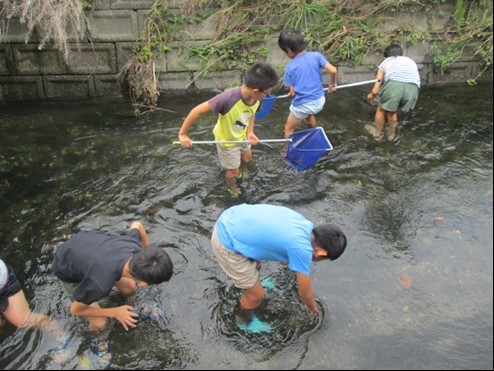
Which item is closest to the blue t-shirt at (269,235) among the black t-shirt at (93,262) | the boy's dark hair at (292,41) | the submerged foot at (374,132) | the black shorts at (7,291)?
the black t-shirt at (93,262)

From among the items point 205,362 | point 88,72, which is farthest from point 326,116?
point 205,362

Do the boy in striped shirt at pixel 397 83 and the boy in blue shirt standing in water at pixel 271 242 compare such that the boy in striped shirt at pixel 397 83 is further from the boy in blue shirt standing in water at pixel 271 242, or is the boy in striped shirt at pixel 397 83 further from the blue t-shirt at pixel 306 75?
the boy in blue shirt standing in water at pixel 271 242

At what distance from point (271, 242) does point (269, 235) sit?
51mm

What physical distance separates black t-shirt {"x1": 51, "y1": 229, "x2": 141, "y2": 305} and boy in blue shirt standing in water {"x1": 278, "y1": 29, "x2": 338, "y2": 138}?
2928 millimetres

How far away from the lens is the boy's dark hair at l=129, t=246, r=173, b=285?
2820 mm

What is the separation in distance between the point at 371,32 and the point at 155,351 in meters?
6.03

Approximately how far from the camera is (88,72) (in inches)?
272

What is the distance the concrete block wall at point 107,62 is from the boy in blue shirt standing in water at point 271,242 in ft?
14.6

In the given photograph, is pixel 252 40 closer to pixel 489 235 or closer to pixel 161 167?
pixel 161 167

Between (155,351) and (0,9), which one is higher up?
(0,9)

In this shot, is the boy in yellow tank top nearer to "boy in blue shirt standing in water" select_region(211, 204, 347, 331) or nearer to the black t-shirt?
"boy in blue shirt standing in water" select_region(211, 204, 347, 331)

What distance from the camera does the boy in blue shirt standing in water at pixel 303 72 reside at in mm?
4992

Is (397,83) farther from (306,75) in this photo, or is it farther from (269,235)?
(269,235)

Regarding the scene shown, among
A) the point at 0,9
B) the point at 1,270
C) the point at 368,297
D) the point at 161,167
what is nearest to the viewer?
the point at 1,270
